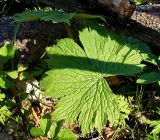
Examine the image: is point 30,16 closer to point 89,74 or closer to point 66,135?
point 89,74

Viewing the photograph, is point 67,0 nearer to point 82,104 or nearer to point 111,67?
point 111,67

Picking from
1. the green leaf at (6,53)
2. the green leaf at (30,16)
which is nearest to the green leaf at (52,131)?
the green leaf at (6,53)

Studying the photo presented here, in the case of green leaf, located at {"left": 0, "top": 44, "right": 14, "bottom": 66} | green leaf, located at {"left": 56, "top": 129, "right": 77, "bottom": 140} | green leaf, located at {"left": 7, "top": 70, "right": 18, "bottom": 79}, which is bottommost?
green leaf, located at {"left": 56, "top": 129, "right": 77, "bottom": 140}

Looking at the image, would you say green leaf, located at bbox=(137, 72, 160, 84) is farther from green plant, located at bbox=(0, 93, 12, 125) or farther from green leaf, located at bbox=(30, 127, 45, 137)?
green plant, located at bbox=(0, 93, 12, 125)

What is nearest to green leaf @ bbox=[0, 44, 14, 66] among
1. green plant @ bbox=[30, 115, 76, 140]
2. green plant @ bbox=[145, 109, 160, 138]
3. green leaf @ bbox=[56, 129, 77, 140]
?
green plant @ bbox=[30, 115, 76, 140]

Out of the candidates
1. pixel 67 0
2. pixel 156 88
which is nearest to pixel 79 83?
pixel 156 88

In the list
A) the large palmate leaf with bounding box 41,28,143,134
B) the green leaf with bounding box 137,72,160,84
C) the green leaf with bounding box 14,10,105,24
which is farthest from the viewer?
the green leaf with bounding box 137,72,160,84
